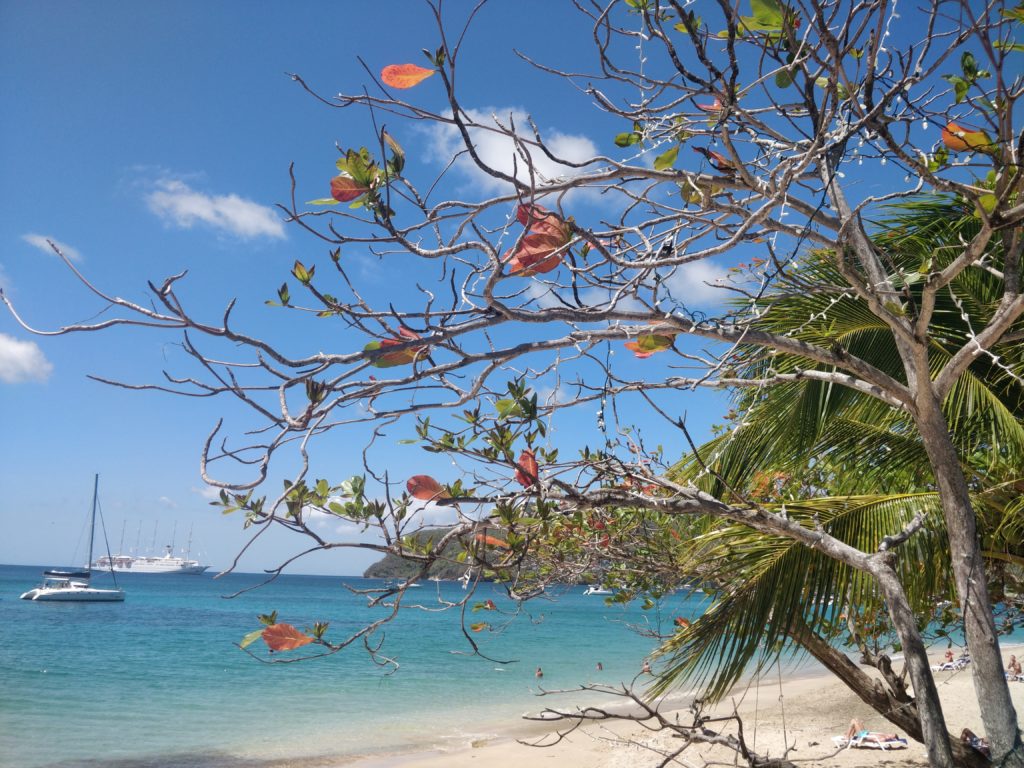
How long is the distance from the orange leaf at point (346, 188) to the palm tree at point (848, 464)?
1.60 meters

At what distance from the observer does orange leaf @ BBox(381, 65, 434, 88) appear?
1.80 metres

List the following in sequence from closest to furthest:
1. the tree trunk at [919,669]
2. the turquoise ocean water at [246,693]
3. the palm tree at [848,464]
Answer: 1. the tree trunk at [919,669]
2. the palm tree at [848,464]
3. the turquoise ocean water at [246,693]

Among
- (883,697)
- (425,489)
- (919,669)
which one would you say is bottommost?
(883,697)

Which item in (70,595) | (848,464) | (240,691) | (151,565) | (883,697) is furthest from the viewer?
(151,565)

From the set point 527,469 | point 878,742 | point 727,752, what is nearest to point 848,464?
point 527,469

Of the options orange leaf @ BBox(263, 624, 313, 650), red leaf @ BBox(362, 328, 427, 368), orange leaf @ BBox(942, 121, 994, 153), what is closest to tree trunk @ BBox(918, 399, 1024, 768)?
orange leaf @ BBox(942, 121, 994, 153)

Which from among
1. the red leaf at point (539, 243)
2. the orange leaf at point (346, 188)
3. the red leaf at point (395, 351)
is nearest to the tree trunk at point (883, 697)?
the red leaf at point (539, 243)

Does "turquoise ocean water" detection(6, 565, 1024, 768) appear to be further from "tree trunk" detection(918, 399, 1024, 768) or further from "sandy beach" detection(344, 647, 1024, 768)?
"tree trunk" detection(918, 399, 1024, 768)

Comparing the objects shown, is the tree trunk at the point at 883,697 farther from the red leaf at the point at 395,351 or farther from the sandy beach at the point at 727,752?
the red leaf at the point at 395,351

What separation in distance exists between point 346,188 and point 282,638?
1097mm

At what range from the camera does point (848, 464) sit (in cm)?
407

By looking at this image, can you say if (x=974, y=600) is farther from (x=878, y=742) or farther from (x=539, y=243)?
(x=878, y=742)

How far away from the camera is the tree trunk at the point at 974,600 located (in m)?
2.47

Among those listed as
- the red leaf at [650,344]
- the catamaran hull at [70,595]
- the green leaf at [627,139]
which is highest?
the green leaf at [627,139]
